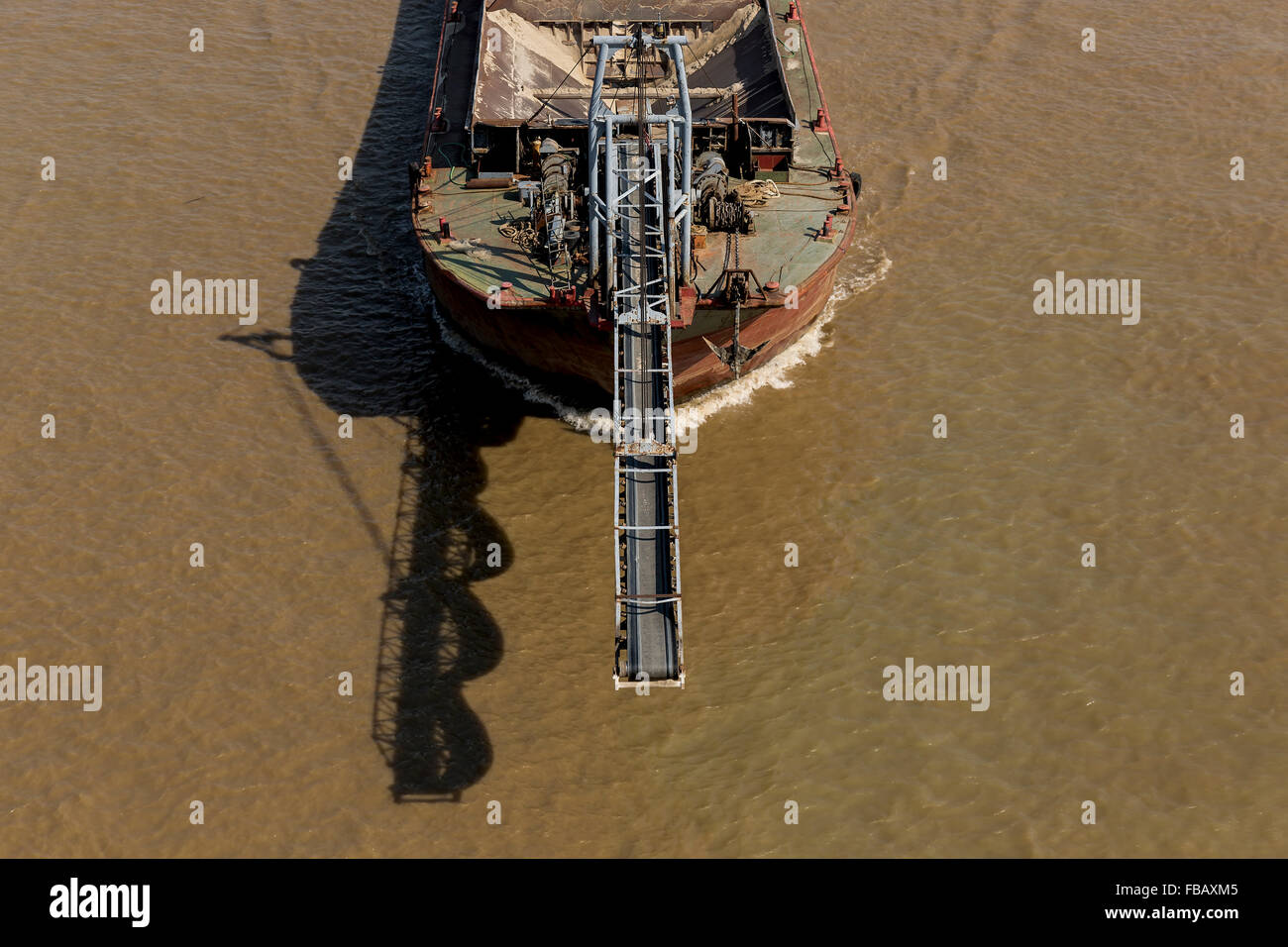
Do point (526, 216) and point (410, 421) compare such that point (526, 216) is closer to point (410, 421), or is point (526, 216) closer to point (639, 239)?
point (639, 239)

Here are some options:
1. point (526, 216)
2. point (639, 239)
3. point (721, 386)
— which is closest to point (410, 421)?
point (526, 216)

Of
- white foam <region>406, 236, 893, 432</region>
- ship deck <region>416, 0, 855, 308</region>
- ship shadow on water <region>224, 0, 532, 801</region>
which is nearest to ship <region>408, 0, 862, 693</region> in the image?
ship deck <region>416, 0, 855, 308</region>

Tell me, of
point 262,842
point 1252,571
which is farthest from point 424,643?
point 1252,571

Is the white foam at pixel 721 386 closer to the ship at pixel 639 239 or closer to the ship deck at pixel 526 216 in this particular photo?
the ship at pixel 639 239

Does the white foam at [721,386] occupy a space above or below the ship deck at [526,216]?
below

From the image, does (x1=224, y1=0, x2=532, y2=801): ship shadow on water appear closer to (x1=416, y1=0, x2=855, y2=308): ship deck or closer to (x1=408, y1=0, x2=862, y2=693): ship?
(x1=408, y1=0, x2=862, y2=693): ship

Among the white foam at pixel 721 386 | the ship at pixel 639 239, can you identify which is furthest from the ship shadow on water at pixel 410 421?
the ship at pixel 639 239

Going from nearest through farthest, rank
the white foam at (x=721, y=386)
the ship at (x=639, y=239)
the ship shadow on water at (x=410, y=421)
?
1. the ship shadow on water at (x=410, y=421)
2. the ship at (x=639, y=239)
3. the white foam at (x=721, y=386)
